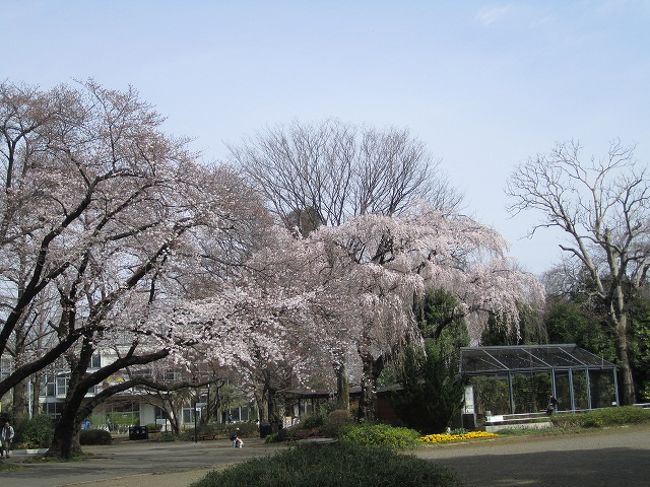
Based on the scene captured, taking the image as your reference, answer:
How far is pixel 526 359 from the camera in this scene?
101 ft

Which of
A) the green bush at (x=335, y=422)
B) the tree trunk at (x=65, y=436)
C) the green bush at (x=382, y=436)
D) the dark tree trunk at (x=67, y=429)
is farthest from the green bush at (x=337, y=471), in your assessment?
the green bush at (x=335, y=422)

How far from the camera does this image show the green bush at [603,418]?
26625 mm

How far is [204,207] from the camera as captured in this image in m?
18.8

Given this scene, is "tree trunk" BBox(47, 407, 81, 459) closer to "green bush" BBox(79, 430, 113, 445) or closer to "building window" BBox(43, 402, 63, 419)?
"green bush" BBox(79, 430, 113, 445)

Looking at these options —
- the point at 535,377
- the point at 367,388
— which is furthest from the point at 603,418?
the point at 367,388

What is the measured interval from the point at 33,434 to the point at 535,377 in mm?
23973

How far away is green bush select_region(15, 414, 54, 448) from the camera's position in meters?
34.7

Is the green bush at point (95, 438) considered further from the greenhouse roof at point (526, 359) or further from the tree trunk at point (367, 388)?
the greenhouse roof at point (526, 359)

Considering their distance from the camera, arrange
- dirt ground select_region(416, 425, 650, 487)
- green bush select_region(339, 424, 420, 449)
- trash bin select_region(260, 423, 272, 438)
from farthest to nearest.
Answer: trash bin select_region(260, 423, 272, 438)
green bush select_region(339, 424, 420, 449)
dirt ground select_region(416, 425, 650, 487)

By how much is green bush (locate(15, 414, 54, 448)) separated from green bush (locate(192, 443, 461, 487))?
2697cm

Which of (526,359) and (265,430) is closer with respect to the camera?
(526,359)

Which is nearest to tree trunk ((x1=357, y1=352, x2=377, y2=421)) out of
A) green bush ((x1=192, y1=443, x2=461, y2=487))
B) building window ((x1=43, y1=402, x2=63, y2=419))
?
green bush ((x1=192, y1=443, x2=461, y2=487))

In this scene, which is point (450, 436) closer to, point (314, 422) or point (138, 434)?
point (314, 422)

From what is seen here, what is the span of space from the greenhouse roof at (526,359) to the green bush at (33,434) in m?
20.2
